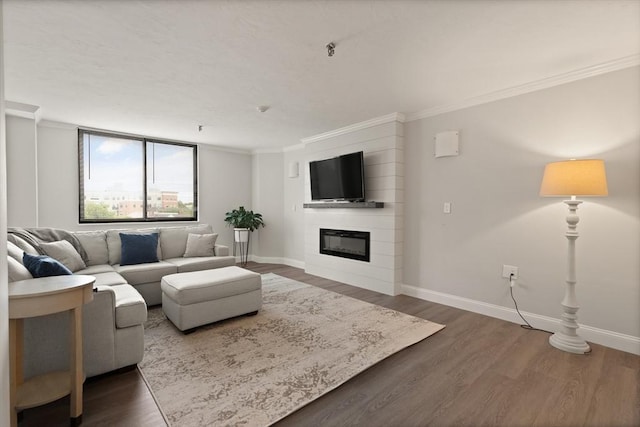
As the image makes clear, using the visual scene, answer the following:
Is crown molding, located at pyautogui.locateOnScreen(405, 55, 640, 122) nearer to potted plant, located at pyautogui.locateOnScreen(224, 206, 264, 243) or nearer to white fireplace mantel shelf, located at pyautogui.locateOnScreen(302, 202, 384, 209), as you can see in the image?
white fireplace mantel shelf, located at pyautogui.locateOnScreen(302, 202, 384, 209)

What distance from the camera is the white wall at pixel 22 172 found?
3770 millimetres

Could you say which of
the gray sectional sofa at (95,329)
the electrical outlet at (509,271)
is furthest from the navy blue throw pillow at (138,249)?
the electrical outlet at (509,271)

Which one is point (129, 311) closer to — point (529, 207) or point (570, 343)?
point (570, 343)

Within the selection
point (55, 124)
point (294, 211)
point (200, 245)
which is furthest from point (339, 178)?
point (55, 124)

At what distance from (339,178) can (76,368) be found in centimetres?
357

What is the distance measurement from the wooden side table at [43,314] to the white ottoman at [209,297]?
3.37 feet

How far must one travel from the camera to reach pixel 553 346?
2.52 meters

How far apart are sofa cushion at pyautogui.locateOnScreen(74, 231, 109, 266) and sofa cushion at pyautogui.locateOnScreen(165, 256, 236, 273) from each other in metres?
0.72

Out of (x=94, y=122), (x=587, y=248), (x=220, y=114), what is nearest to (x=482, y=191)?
(x=587, y=248)

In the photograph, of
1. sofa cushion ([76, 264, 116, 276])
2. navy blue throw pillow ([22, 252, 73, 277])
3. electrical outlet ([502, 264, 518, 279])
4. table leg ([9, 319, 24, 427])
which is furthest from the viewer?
sofa cushion ([76, 264, 116, 276])

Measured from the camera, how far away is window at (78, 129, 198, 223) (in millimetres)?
4684

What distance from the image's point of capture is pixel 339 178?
448 cm

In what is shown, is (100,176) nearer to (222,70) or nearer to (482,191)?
(222,70)

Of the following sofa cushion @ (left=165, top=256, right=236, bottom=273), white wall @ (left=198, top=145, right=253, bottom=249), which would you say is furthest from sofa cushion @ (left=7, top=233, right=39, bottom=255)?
white wall @ (left=198, top=145, right=253, bottom=249)
